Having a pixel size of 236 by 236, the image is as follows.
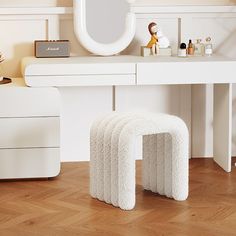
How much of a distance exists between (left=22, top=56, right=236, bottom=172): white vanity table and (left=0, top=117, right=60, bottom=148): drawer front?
0.68ft

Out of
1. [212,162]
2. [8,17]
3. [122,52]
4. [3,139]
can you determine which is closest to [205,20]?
[122,52]

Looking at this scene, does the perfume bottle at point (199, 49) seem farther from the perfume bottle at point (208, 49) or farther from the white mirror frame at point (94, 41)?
the white mirror frame at point (94, 41)

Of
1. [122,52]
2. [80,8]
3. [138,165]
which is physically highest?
[80,8]

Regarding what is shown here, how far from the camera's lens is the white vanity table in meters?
3.92

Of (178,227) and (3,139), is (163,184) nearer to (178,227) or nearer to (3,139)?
(178,227)

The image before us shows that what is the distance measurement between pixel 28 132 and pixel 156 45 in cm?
97

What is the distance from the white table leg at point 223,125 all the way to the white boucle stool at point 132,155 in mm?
663

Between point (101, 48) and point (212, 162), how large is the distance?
39.4 inches

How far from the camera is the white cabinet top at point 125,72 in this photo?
392cm

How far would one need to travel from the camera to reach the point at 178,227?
3.21m

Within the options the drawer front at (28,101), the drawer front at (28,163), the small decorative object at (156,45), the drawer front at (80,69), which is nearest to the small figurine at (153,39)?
the small decorative object at (156,45)

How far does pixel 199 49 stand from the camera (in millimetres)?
4441

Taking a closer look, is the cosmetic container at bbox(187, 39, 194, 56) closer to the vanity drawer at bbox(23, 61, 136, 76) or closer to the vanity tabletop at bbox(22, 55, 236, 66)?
the vanity tabletop at bbox(22, 55, 236, 66)

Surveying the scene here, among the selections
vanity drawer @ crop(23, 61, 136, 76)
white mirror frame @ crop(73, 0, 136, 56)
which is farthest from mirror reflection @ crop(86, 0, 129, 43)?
vanity drawer @ crop(23, 61, 136, 76)
